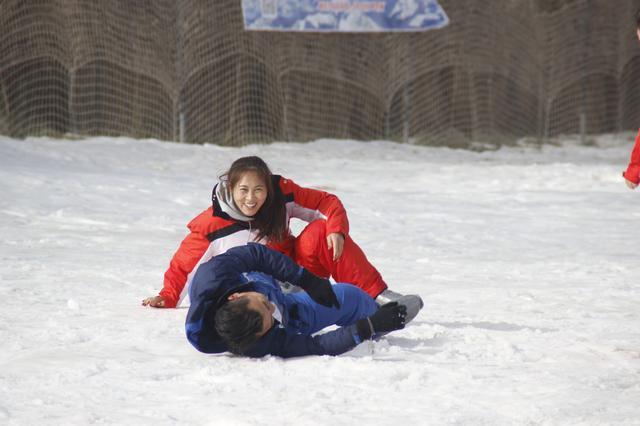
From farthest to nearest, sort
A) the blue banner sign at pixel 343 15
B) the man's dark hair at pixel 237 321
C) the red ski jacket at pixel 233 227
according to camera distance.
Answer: the blue banner sign at pixel 343 15 < the red ski jacket at pixel 233 227 < the man's dark hair at pixel 237 321

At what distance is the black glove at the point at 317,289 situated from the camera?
11.5 ft

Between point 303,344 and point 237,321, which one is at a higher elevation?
point 237,321

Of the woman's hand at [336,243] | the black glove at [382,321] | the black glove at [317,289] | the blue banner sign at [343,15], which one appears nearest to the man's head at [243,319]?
the black glove at [317,289]

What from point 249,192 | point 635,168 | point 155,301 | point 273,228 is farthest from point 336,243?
point 635,168

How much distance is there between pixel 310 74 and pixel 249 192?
9.63m

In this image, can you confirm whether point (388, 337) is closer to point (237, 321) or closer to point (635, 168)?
point (237, 321)

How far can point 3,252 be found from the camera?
564 centimetres

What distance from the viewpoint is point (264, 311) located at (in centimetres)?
330

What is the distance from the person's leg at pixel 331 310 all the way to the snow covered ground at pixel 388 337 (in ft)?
0.57

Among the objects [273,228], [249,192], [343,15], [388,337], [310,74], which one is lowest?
[388,337]

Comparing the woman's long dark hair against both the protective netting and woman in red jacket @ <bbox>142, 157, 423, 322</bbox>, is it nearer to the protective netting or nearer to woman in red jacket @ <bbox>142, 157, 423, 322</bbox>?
woman in red jacket @ <bbox>142, 157, 423, 322</bbox>

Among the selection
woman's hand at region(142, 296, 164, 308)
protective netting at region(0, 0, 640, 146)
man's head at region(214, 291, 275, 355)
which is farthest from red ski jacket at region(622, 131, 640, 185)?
protective netting at region(0, 0, 640, 146)

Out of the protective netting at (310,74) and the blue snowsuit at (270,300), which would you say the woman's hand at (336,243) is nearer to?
the blue snowsuit at (270,300)

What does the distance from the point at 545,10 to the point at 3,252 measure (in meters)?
12.5
